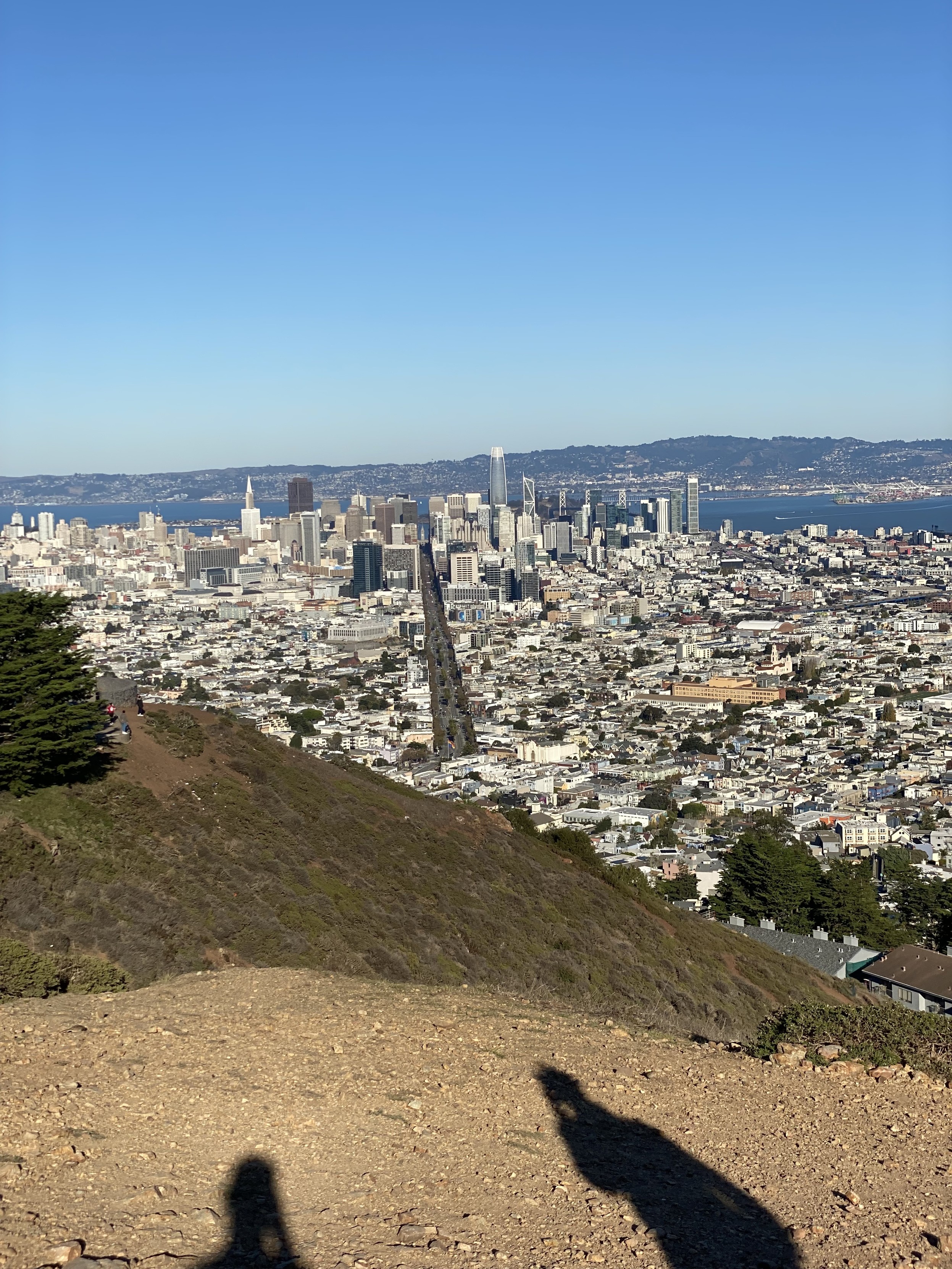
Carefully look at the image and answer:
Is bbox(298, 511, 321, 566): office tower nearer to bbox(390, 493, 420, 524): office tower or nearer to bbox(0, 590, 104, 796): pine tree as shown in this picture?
bbox(390, 493, 420, 524): office tower

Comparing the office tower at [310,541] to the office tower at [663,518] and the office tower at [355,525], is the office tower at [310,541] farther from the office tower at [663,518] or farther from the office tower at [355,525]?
the office tower at [663,518]

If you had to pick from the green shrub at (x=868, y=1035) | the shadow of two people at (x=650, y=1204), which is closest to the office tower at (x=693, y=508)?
the green shrub at (x=868, y=1035)

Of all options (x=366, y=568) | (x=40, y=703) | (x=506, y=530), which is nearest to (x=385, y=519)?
(x=506, y=530)

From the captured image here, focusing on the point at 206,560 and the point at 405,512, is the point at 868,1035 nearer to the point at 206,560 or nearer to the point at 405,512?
the point at 206,560

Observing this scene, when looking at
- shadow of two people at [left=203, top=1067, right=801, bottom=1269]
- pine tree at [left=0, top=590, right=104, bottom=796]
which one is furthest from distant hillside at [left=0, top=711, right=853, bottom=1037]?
shadow of two people at [left=203, top=1067, right=801, bottom=1269]

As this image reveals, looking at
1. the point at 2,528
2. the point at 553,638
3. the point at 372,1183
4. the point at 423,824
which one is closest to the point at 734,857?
the point at 423,824
